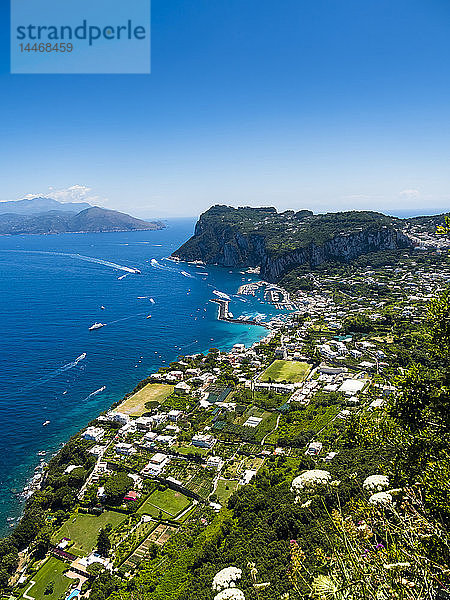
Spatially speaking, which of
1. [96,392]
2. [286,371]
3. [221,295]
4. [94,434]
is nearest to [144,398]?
[96,392]

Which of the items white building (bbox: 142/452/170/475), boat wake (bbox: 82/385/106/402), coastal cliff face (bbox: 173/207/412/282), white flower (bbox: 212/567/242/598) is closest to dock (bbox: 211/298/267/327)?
boat wake (bbox: 82/385/106/402)

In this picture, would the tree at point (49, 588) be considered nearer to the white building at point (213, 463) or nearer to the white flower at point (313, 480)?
the white building at point (213, 463)

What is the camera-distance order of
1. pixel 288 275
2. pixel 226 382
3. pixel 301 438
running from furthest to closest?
pixel 288 275
pixel 226 382
pixel 301 438

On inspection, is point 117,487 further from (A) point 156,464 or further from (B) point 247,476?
(B) point 247,476

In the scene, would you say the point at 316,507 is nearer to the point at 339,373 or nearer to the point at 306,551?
the point at 306,551

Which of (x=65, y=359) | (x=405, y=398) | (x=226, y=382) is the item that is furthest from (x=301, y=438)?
(x=65, y=359)

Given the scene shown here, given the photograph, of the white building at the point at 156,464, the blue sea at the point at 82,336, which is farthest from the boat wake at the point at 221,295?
the white building at the point at 156,464

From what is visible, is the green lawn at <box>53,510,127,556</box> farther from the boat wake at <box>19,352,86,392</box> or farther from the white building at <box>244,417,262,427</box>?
the boat wake at <box>19,352,86,392</box>
